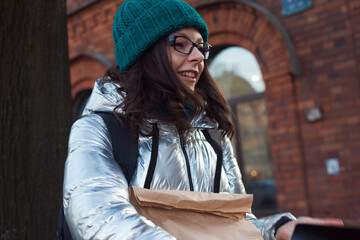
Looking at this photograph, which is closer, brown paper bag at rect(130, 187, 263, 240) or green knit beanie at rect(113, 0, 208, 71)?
brown paper bag at rect(130, 187, 263, 240)

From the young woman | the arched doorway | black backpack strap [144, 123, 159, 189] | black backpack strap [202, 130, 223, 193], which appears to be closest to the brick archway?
the arched doorway

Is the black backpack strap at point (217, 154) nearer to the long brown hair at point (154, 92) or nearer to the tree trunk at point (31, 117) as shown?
the long brown hair at point (154, 92)

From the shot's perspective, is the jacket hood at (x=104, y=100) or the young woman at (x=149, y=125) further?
the jacket hood at (x=104, y=100)

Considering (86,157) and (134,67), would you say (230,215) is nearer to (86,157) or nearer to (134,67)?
(86,157)

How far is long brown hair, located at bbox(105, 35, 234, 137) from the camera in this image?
1.38m

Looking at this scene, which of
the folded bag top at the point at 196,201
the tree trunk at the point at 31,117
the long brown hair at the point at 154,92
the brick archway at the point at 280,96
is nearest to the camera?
the folded bag top at the point at 196,201

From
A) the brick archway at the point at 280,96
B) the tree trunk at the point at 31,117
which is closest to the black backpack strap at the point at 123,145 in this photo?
the tree trunk at the point at 31,117

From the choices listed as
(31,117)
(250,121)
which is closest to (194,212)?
(31,117)

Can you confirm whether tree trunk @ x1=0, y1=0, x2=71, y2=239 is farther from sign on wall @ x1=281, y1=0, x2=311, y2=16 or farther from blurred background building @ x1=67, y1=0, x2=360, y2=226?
sign on wall @ x1=281, y1=0, x2=311, y2=16

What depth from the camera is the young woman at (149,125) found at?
107cm

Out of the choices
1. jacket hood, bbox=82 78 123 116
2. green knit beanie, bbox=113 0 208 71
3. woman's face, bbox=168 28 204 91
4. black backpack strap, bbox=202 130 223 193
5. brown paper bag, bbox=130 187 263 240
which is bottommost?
brown paper bag, bbox=130 187 263 240

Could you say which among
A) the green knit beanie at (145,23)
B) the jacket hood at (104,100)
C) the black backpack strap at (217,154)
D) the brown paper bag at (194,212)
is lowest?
the brown paper bag at (194,212)

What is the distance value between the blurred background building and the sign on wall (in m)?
0.01

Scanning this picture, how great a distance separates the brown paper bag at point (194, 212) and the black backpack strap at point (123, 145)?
13cm
